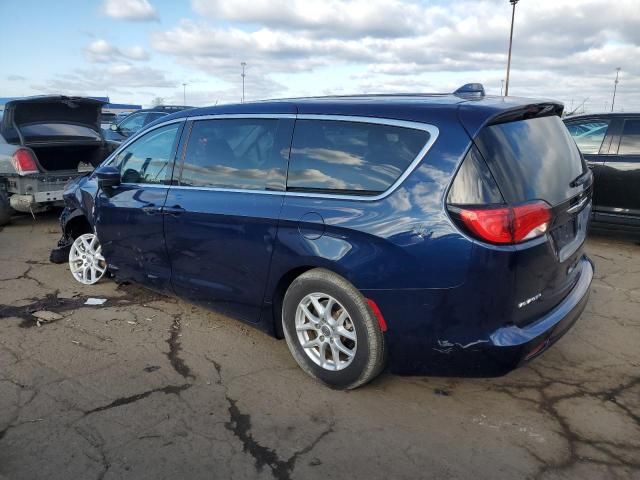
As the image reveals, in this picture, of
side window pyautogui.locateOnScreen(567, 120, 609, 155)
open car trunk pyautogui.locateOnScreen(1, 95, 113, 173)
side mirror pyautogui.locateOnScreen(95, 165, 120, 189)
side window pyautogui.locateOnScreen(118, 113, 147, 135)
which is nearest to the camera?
side mirror pyautogui.locateOnScreen(95, 165, 120, 189)

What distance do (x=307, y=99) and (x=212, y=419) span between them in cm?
211

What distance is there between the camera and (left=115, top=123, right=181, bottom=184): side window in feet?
13.3

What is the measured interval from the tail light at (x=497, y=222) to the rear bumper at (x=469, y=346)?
1.15 ft

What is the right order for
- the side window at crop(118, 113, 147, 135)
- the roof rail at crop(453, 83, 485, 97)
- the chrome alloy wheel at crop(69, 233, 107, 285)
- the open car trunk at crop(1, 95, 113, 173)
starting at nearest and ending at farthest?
the roof rail at crop(453, 83, 485, 97) < the chrome alloy wheel at crop(69, 233, 107, 285) < the open car trunk at crop(1, 95, 113, 173) < the side window at crop(118, 113, 147, 135)

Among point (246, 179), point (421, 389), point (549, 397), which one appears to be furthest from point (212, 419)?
point (549, 397)

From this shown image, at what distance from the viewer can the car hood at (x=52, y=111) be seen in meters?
7.57

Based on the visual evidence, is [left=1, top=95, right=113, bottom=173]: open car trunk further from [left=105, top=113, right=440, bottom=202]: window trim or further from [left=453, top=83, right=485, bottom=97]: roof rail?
[left=453, top=83, right=485, bottom=97]: roof rail

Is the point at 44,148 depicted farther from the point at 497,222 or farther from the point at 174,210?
the point at 497,222

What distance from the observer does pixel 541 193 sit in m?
2.77

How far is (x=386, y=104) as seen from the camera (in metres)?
3.00

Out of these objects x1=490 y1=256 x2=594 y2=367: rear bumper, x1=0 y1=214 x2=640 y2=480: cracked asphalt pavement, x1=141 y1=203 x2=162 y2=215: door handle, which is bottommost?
x1=0 y1=214 x2=640 y2=480: cracked asphalt pavement

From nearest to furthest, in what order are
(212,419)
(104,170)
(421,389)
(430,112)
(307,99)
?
(430,112) → (212,419) → (421,389) → (307,99) → (104,170)

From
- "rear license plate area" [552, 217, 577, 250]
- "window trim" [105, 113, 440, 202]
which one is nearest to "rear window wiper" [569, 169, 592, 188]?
"rear license plate area" [552, 217, 577, 250]

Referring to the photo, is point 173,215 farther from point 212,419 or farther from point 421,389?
point 421,389
